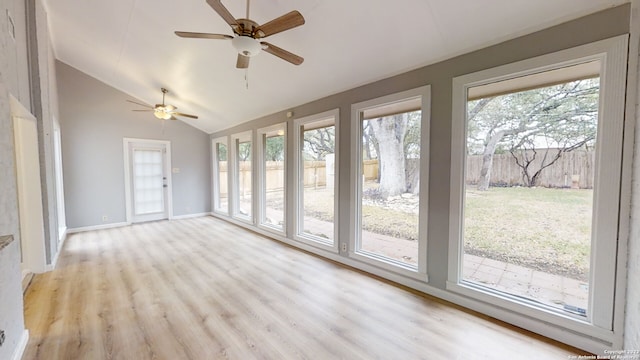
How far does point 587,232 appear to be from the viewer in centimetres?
200

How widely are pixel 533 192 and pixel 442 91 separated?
124 cm

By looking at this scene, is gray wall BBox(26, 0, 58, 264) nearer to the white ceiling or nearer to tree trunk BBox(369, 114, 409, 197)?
the white ceiling

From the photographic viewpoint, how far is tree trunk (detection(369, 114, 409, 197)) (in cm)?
318

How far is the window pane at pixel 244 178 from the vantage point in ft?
19.6

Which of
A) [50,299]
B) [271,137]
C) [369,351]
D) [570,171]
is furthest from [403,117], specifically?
[50,299]

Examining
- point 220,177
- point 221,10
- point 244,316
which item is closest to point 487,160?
point 221,10

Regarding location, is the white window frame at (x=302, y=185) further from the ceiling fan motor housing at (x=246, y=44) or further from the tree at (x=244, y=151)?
the tree at (x=244, y=151)

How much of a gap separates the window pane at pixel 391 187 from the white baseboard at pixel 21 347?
3.21 meters

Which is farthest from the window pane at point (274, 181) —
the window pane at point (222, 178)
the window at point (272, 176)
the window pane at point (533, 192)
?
the window pane at point (533, 192)

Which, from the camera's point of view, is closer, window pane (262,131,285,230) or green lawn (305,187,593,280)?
green lawn (305,187,593,280)

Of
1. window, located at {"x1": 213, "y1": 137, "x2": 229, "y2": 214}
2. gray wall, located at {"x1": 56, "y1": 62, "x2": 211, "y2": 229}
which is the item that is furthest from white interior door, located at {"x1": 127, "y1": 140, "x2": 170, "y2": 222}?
window, located at {"x1": 213, "y1": 137, "x2": 229, "y2": 214}

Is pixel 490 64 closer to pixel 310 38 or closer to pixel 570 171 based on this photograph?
pixel 570 171

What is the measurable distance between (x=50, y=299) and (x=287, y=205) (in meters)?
3.08

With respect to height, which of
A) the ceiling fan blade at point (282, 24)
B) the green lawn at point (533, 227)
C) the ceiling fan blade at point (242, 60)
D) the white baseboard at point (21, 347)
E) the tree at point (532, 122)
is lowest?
the white baseboard at point (21, 347)
